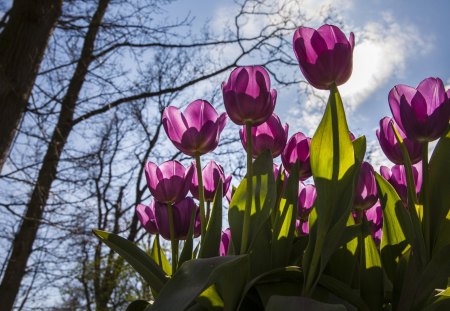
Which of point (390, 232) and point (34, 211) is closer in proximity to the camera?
point (390, 232)

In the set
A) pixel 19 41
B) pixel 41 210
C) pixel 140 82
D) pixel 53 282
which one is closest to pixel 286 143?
pixel 19 41

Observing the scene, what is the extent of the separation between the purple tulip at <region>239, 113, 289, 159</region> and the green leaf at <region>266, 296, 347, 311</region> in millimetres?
213

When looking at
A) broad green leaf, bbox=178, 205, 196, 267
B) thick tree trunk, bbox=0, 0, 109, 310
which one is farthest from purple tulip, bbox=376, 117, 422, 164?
thick tree trunk, bbox=0, 0, 109, 310

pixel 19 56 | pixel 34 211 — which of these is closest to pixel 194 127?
pixel 19 56

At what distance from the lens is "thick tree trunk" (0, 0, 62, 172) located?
106 inches

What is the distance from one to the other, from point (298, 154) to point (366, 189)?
3.1 inches

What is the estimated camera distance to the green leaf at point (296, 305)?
37cm

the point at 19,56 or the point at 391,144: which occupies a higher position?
the point at 19,56

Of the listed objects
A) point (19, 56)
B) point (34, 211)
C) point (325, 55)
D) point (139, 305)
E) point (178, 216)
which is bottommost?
point (139, 305)

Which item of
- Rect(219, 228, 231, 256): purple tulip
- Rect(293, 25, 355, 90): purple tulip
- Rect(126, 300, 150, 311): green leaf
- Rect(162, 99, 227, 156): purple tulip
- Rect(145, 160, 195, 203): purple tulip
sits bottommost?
Rect(126, 300, 150, 311): green leaf

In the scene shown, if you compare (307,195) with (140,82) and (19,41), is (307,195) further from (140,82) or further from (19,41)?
(140,82)

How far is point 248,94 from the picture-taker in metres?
0.50

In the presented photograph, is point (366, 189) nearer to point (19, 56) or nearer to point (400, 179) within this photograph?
point (400, 179)

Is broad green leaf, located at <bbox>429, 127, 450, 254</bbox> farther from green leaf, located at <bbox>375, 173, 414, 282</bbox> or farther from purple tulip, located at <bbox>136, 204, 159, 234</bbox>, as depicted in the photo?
purple tulip, located at <bbox>136, 204, 159, 234</bbox>
